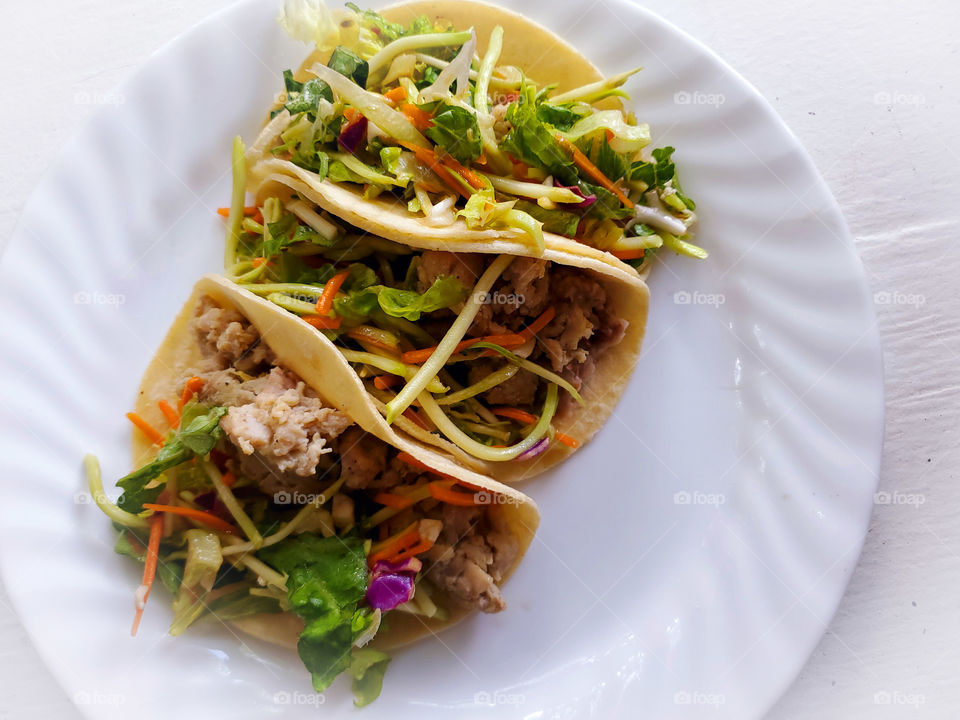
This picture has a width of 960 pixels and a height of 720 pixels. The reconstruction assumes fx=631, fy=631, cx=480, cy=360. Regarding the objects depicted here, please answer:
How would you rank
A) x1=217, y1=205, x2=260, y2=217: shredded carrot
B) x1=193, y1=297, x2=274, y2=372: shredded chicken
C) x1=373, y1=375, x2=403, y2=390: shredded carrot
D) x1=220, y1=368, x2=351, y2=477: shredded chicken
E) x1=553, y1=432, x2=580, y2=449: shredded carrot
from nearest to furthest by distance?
x1=220, y1=368, x2=351, y2=477: shredded chicken, x1=373, y1=375, x2=403, y2=390: shredded carrot, x1=193, y1=297, x2=274, y2=372: shredded chicken, x1=553, y1=432, x2=580, y2=449: shredded carrot, x1=217, y1=205, x2=260, y2=217: shredded carrot

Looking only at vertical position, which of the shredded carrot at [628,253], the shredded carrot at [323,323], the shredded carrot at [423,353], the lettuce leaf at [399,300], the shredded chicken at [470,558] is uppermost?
the lettuce leaf at [399,300]

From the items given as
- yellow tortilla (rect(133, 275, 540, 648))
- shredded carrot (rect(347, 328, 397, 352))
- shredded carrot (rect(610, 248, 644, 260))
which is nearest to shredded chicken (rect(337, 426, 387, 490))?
yellow tortilla (rect(133, 275, 540, 648))

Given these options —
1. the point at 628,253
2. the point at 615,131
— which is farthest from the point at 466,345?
the point at 615,131

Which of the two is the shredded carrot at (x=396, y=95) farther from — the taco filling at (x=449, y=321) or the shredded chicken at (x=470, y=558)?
the shredded chicken at (x=470, y=558)

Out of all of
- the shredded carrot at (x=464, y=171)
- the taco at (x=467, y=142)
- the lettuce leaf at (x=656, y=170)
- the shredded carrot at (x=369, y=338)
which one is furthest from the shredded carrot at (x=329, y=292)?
the lettuce leaf at (x=656, y=170)

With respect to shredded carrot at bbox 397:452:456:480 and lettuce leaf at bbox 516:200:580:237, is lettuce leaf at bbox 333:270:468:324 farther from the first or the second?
shredded carrot at bbox 397:452:456:480

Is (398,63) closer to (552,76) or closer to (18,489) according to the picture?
(552,76)
